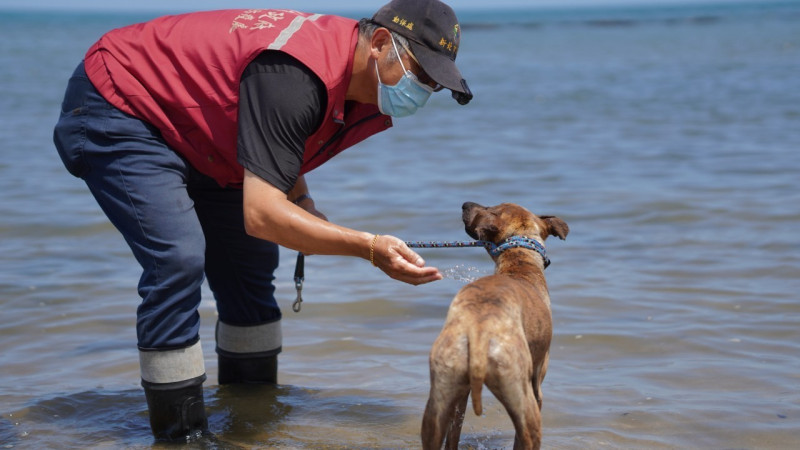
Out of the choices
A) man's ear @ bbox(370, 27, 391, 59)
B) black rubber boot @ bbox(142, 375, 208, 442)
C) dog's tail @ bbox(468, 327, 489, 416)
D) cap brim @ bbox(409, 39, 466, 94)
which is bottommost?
black rubber boot @ bbox(142, 375, 208, 442)

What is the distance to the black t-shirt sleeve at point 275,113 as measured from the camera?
3.71 metres

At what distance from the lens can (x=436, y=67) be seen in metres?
3.99

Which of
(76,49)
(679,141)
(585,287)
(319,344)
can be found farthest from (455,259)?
(76,49)

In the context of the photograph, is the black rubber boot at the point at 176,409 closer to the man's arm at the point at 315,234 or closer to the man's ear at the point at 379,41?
the man's arm at the point at 315,234

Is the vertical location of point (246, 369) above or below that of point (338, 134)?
below

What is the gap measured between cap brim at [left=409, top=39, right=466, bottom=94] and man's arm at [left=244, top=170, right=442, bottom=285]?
0.73 meters

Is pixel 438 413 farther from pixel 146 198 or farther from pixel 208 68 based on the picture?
pixel 208 68

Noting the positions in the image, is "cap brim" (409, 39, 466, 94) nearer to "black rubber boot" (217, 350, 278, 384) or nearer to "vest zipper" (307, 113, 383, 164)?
"vest zipper" (307, 113, 383, 164)

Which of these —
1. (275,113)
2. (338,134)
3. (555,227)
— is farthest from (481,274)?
(275,113)

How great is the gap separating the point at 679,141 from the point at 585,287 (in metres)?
7.58

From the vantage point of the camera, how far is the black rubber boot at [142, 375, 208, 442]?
432 cm

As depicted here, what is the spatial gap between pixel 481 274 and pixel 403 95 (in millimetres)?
3784

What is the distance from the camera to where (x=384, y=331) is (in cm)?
669

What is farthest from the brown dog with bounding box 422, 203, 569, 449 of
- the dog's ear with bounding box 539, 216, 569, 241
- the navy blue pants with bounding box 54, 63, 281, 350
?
the navy blue pants with bounding box 54, 63, 281, 350
